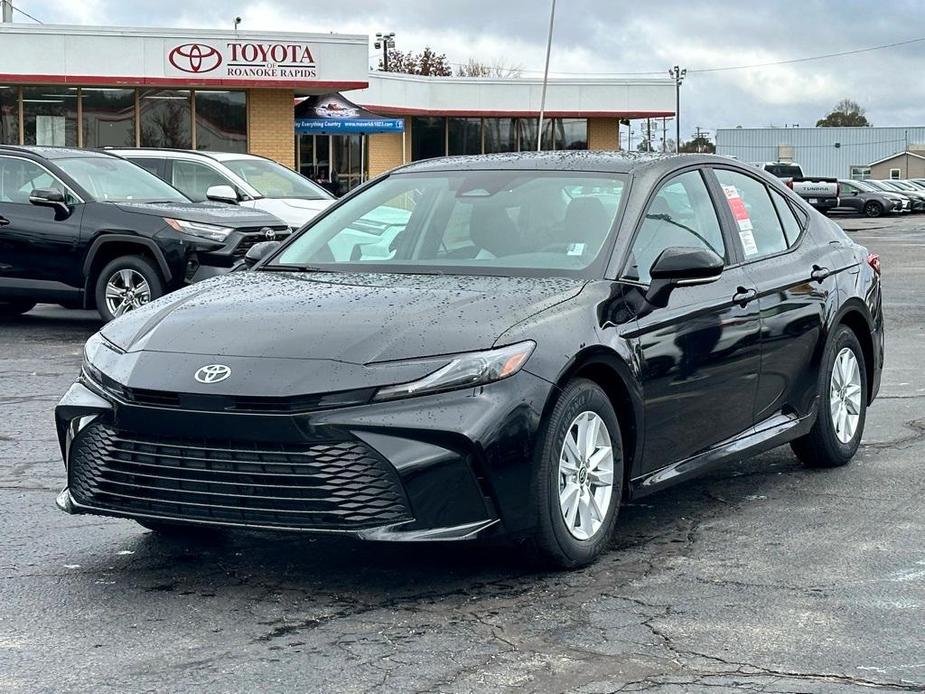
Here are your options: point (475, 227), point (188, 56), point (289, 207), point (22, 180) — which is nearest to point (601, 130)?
point (188, 56)

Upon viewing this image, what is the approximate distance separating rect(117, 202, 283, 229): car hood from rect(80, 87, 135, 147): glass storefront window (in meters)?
18.5

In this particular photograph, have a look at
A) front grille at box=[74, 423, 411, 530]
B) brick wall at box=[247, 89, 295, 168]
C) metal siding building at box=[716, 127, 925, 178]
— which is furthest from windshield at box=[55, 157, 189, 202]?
metal siding building at box=[716, 127, 925, 178]

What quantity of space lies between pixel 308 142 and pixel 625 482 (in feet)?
117

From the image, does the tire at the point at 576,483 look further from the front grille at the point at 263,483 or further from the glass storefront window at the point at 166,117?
the glass storefront window at the point at 166,117

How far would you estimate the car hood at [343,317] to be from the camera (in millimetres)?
4914

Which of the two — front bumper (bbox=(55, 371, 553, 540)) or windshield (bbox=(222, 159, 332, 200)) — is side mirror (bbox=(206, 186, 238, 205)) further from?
front bumper (bbox=(55, 371, 553, 540))

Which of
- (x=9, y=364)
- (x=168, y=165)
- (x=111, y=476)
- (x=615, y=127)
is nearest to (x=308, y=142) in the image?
(x=615, y=127)

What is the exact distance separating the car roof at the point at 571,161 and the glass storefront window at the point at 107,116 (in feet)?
84.6

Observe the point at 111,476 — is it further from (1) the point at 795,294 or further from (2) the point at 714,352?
(1) the point at 795,294

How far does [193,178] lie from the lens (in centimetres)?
1691

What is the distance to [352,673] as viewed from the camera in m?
4.20

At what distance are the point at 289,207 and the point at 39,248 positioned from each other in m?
3.80

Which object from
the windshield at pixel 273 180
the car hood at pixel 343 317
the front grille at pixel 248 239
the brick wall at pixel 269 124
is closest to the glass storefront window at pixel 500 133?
the brick wall at pixel 269 124

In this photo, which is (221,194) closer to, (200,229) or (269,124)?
(200,229)
